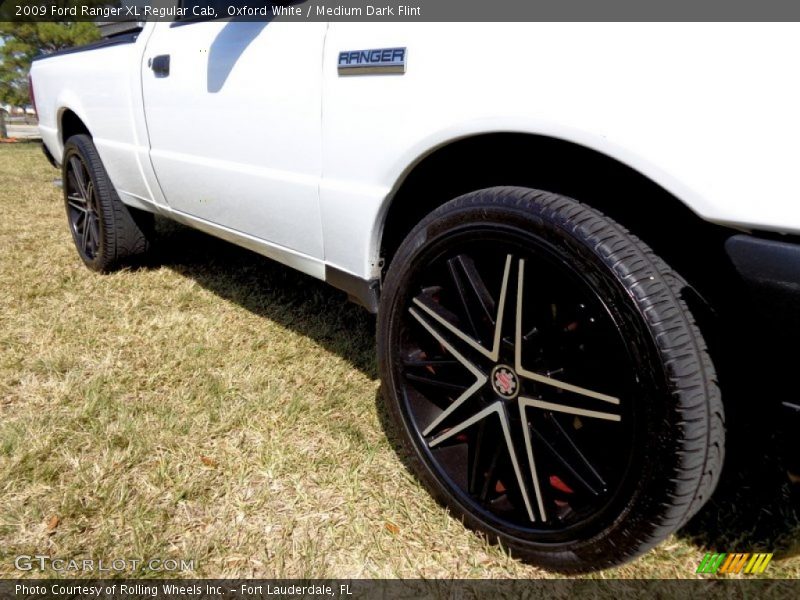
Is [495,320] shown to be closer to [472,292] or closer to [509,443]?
[472,292]

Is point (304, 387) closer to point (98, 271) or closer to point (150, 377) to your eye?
point (150, 377)

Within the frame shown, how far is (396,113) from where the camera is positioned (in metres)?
1.46

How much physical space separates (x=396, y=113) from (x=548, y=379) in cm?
79

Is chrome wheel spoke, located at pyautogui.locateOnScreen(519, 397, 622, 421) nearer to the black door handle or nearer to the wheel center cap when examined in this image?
the wheel center cap

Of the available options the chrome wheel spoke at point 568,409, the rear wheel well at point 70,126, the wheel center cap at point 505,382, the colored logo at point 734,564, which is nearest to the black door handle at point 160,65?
the rear wheel well at point 70,126

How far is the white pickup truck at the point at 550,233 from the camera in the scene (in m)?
0.98

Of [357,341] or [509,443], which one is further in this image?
[357,341]

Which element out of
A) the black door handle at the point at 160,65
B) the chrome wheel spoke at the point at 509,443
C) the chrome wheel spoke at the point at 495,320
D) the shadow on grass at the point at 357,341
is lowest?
the shadow on grass at the point at 357,341

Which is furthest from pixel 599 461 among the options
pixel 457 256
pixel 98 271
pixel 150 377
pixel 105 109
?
pixel 98 271

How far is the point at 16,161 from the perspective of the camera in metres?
10.1

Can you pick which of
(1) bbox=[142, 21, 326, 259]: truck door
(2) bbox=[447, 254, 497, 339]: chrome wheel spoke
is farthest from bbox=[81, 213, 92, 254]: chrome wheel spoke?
(2) bbox=[447, 254, 497, 339]: chrome wheel spoke

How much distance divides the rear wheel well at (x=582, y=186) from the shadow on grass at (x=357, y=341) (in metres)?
0.45

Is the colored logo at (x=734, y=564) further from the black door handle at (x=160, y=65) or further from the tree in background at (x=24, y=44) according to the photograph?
the tree in background at (x=24, y=44)

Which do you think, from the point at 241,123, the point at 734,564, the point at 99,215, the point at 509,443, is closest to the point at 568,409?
the point at 509,443
